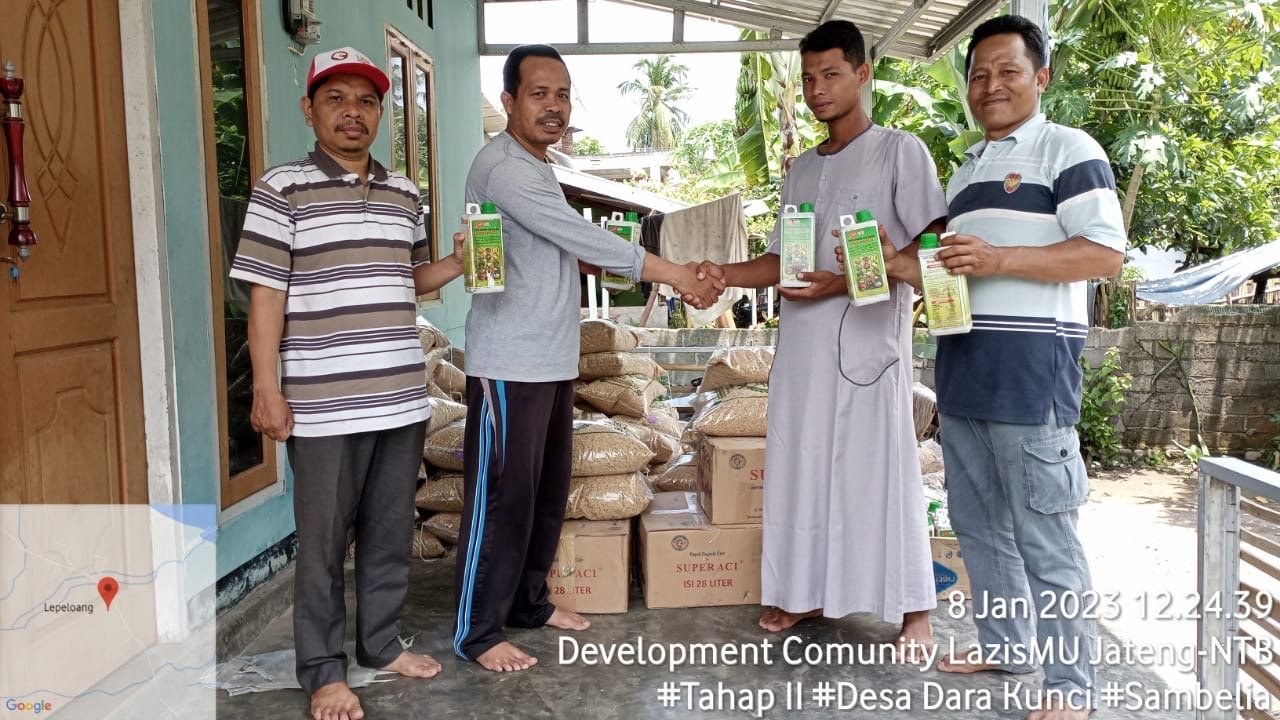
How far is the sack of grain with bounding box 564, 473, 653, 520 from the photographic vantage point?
10.7 ft

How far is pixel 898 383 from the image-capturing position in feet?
9.09

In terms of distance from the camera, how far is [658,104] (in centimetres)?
3925

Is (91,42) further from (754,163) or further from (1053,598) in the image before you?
(754,163)

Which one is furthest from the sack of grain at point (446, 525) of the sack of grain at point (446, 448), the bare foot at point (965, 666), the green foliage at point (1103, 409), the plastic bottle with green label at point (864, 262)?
the green foliage at point (1103, 409)

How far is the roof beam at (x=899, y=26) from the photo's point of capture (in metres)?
4.97

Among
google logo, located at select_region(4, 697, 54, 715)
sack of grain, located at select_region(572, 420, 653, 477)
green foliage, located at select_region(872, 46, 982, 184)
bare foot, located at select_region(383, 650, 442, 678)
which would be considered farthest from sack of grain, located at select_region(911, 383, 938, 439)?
green foliage, located at select_region(872, 46, 982, 184)

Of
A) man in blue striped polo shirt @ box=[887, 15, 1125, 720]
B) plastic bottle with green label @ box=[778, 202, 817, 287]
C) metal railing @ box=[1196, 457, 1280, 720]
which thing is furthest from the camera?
plastic bottle with green label @ box=[778, 202, 817, 287]

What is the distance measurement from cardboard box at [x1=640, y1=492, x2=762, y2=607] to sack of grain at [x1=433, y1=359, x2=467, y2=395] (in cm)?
178

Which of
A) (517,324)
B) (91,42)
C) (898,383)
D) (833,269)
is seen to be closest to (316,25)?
(91,42)

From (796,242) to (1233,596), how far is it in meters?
1.39

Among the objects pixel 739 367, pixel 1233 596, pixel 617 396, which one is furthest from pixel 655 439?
pixel 1233 596

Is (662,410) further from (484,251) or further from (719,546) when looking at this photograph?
(484,251)

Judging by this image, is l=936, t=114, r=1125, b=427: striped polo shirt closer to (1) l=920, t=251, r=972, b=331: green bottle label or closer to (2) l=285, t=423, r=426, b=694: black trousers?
(1) l=920, t=251, r=972, b=331: green bottle label

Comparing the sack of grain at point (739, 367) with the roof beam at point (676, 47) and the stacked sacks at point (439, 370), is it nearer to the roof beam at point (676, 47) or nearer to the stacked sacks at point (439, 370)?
the stacked sacks at point (439, 370)
